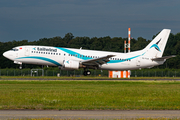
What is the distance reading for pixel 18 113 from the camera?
13.7 metres

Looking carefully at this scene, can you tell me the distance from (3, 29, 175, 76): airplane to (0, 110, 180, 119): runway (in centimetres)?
2848

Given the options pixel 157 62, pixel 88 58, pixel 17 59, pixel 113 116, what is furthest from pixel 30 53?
pixel 113 116

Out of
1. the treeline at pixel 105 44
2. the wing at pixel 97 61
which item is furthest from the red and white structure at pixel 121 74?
the treeline at pixel 105 44

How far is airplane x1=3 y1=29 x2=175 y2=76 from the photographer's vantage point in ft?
140

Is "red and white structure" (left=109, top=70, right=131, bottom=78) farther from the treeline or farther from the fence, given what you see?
the treeline

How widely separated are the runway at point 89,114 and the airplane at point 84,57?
93.4 feet

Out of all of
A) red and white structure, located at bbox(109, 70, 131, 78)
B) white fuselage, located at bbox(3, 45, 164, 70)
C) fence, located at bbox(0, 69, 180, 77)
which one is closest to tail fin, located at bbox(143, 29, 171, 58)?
white fuselage, located at bbox(3, 45, 164, 70)

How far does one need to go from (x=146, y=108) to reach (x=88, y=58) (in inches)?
1200

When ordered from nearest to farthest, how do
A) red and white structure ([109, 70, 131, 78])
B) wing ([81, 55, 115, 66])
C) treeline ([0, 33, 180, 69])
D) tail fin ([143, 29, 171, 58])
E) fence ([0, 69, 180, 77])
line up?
wing ([81, 55, 115, 66]) → tail fin ([143, 29, 171, 58]) → red and white structure ([109, 70, 131, 78]) → fence ([0, 69, 180, 77]) → treeline ([0, 33, 180, 69])

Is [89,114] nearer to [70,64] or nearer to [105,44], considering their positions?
[70,64]

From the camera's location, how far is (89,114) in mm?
13523

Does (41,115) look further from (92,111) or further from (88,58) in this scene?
(88,58)

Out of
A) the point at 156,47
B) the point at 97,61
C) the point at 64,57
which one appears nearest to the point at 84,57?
the point at 97,61

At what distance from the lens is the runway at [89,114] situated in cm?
1280
